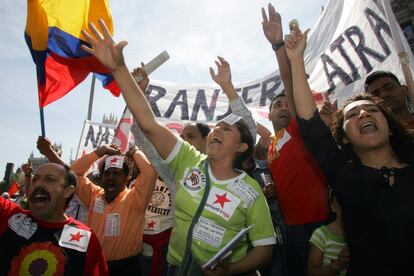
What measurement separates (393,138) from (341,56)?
2.37 metres

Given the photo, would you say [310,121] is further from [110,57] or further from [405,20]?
[405,20]

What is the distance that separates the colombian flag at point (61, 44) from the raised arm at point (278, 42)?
6.61 ft

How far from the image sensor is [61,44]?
3516 mm

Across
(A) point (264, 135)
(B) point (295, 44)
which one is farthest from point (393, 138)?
(A) point (264, 135)

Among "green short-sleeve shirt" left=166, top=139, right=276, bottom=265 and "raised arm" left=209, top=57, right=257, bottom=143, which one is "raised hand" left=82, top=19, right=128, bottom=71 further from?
"raised arm" left=209, top=57, right=257, bottom=143

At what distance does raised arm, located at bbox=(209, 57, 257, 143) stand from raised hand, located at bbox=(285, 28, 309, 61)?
2.39ft

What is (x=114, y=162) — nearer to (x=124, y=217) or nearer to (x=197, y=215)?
(x=124, y=217)

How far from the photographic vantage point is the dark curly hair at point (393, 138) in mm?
1792

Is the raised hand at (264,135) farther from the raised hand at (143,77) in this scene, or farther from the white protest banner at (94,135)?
the white protest banner at (94,135)

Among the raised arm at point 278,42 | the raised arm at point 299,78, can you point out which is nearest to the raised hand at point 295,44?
the raised arm at point 299,78

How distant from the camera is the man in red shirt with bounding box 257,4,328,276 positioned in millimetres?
2332

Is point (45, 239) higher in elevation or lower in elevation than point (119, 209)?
higher

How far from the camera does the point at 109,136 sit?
8164mm

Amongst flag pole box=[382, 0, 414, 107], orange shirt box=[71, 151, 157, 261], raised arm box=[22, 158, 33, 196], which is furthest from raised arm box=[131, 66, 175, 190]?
raised arm box=[22, 158, 33, 196]
